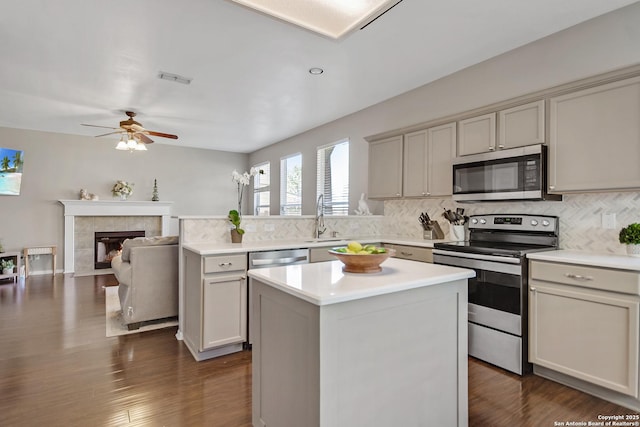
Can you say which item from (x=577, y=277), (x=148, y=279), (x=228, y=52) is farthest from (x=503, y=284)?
(x=148, y=279)

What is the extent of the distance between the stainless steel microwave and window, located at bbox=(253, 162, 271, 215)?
510 centimetres

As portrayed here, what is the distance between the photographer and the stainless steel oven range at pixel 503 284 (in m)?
2.53

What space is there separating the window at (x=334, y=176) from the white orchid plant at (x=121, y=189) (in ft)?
13.5

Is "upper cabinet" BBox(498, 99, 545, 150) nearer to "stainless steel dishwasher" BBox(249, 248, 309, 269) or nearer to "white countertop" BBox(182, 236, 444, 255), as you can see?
"white countertop" BBox(182, 236, 444, 255)

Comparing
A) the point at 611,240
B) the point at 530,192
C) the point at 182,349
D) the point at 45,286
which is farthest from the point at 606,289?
the point at 45,286

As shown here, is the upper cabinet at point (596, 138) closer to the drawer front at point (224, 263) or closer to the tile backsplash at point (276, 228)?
the tile backsplash at point (276, 228)

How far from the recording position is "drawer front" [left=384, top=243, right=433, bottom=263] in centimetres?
329

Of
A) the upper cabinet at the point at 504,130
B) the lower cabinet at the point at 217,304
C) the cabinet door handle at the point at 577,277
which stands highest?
the upper cabinet at the point at 504,130

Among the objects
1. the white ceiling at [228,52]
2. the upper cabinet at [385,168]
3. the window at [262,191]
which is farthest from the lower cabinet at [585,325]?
the window at [262,191]

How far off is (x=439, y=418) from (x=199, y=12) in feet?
10.1

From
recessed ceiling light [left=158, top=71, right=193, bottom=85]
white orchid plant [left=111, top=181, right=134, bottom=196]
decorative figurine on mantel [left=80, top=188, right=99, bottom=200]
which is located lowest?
decorative figurine on mantel [left=80, top=188, right=99, bottom=200]

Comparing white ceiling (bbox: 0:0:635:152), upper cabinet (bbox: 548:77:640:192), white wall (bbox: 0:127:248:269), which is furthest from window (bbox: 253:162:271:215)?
upper cabinet (bbox: 548:77:640:192)

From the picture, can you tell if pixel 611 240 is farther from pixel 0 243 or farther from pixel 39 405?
pixel 0 243

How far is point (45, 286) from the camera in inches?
213
